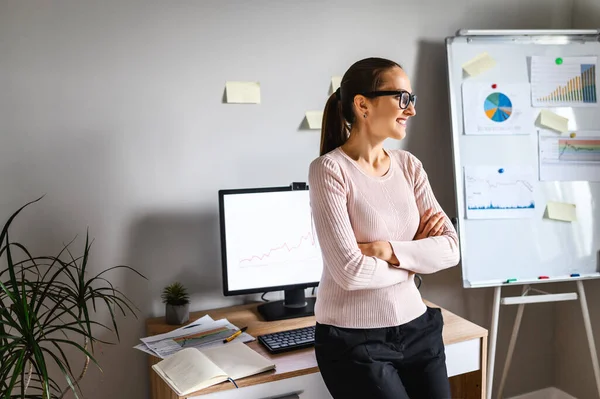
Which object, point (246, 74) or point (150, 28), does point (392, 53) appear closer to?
point (246, 74)

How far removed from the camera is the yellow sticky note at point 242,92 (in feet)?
6.99

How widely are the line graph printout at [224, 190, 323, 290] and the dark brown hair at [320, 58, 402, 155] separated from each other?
400 mm

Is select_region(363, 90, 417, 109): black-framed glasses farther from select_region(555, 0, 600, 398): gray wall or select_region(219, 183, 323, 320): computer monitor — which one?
select_region(555, 0, 600, 398): gray wall

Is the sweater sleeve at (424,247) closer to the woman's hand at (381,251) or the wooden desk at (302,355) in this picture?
the woman's hand at (381,251)

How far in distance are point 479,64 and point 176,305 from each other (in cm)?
146

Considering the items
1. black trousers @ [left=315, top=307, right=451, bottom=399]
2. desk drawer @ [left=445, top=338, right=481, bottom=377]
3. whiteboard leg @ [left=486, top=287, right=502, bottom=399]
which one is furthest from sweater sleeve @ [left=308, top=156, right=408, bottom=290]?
whiteboard leg @ [left=486, top=287, right=502, bottom=399]

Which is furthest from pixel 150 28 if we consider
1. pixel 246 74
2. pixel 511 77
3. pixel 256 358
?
pixel 511 77

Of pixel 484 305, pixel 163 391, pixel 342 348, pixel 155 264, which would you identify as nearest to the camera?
pixel 342 348

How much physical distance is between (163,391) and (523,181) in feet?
5.10

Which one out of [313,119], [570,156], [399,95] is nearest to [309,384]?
[399,95]

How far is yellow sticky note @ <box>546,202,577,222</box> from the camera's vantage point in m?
2.41

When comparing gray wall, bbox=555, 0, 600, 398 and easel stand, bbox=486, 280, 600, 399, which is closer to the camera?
easel stand, bbox=486, 280, 600, 399

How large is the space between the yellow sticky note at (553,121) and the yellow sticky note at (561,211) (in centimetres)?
30

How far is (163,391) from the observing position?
1775 mm
